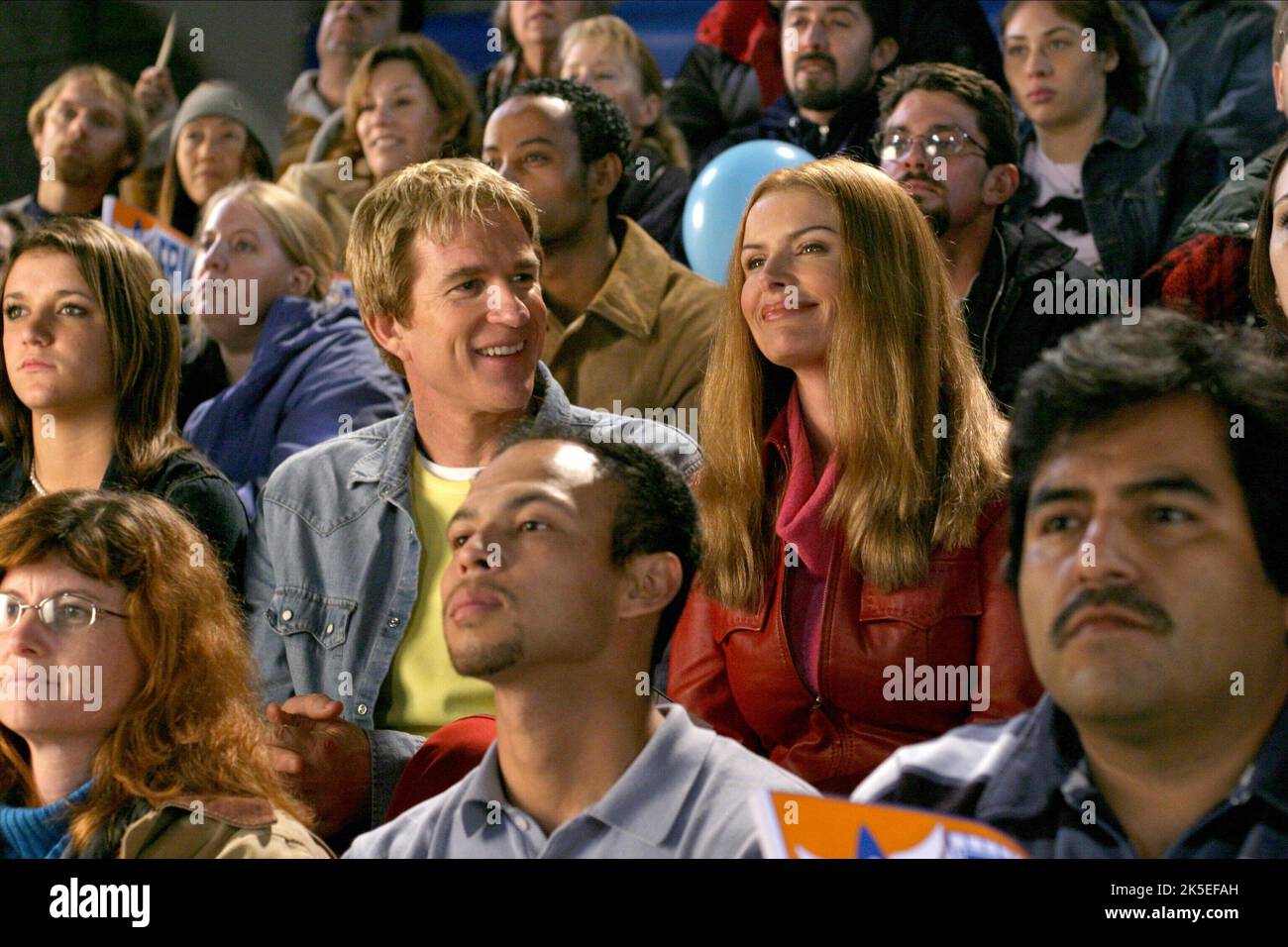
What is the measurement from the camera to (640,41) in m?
3.73

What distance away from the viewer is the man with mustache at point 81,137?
4.07 m

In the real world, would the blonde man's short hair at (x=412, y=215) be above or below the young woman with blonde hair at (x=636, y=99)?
below

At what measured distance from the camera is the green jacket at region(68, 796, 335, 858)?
6.86 feet

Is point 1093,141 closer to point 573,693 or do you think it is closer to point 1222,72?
point 1222,72

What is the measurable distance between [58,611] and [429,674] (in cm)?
55

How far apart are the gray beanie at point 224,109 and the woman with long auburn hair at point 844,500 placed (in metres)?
2.04

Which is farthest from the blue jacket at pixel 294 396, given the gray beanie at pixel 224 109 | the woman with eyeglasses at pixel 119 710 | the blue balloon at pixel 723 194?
the gray beanie at pixel 224 109

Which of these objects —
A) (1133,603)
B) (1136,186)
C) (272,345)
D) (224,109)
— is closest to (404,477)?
(272,345)

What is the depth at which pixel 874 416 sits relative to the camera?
2.30 meters

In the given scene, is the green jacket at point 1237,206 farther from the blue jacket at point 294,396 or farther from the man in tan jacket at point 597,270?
the blue jacket at point 294,396

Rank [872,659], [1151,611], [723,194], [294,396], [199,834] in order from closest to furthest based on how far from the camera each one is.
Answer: [1151,611] → [199,834] → [872,659] → [294,396] → [723,194]

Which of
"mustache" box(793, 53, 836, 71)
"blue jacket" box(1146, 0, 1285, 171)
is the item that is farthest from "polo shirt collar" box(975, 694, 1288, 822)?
"mustache" box(793, 53, 836, 71)

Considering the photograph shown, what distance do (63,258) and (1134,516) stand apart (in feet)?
5.93

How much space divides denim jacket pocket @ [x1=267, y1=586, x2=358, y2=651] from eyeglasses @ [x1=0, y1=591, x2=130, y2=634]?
40 centimetres
